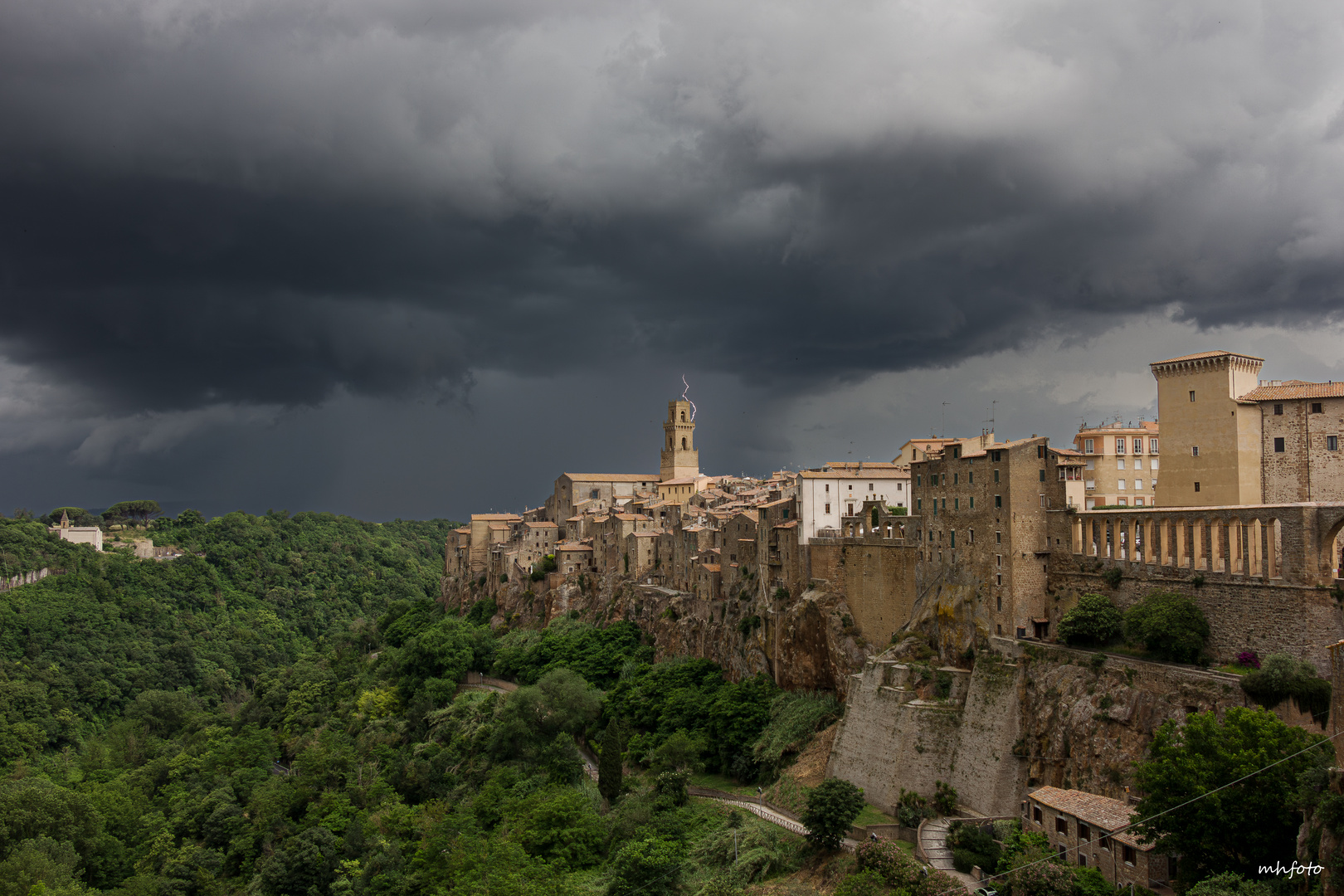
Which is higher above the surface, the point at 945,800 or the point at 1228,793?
the point at 1228,793

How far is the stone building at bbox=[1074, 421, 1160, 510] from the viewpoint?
62875 mm

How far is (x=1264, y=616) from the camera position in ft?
109

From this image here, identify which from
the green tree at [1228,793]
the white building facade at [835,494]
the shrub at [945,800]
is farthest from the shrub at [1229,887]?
the white building facade at [835,494]

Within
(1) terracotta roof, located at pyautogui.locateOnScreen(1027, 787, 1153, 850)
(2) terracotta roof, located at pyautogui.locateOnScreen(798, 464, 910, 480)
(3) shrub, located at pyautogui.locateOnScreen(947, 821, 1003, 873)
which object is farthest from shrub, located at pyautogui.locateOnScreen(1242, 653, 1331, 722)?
(2) terracotta roof, located at pyautogui.locateOnScreen(798, 464, 910, 480)

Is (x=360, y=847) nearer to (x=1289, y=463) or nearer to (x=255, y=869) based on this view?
(x=255, y=869)

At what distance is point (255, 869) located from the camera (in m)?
59.1

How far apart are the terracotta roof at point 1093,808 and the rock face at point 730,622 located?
1588 cm

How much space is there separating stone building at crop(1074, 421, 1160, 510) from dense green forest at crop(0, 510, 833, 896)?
90.9ft

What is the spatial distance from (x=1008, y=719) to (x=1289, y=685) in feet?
37.2

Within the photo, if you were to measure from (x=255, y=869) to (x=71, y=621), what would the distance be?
9141cm

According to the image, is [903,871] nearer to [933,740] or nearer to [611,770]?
[933,740]

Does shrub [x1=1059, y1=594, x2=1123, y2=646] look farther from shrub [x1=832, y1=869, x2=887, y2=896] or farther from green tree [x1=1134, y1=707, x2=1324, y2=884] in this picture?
shrub [x1=832, y1=869, x2=887, y2=896]

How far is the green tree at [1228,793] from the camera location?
25.7 metres

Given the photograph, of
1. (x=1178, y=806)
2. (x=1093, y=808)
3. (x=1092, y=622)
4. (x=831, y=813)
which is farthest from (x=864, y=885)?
(x=1092, y=622)
